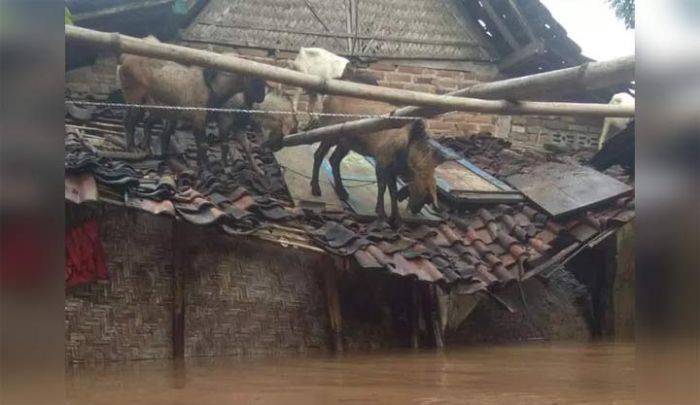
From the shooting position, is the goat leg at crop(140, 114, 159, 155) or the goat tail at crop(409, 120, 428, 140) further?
the goat tail at crop(409, 120, 428, 140)

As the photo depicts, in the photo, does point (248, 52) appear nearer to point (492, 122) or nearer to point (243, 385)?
point (492, 122)

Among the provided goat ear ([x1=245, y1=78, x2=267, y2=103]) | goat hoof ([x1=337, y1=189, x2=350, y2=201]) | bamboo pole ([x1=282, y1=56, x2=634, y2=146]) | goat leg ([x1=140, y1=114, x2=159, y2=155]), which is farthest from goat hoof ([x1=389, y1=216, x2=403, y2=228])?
goat leg ([x1=140, y1=114, x2=159, y2=155])

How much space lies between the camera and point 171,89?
667 centimetres

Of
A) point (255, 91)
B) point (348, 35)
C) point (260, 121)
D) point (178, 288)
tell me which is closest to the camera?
point (178, 288)

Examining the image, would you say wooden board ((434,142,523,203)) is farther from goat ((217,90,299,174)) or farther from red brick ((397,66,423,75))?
goat ((217,90,299,174))

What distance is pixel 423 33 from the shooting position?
834 cm

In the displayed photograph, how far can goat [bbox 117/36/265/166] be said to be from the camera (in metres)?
6.61

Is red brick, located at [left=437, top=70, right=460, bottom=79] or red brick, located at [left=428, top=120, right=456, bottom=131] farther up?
red brick, located at [left=437, top=70, right=460, bottom=79]

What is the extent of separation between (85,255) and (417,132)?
299cm

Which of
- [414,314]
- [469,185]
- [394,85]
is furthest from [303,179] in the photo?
[469,185]

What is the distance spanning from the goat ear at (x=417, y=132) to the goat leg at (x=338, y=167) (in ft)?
1.95

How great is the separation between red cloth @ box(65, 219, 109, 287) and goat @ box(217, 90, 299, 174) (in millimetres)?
1381

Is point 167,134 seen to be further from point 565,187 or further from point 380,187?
point 565,187

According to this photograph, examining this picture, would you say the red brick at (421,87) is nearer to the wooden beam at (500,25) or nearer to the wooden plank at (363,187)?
the wooden plank at (363,187)
